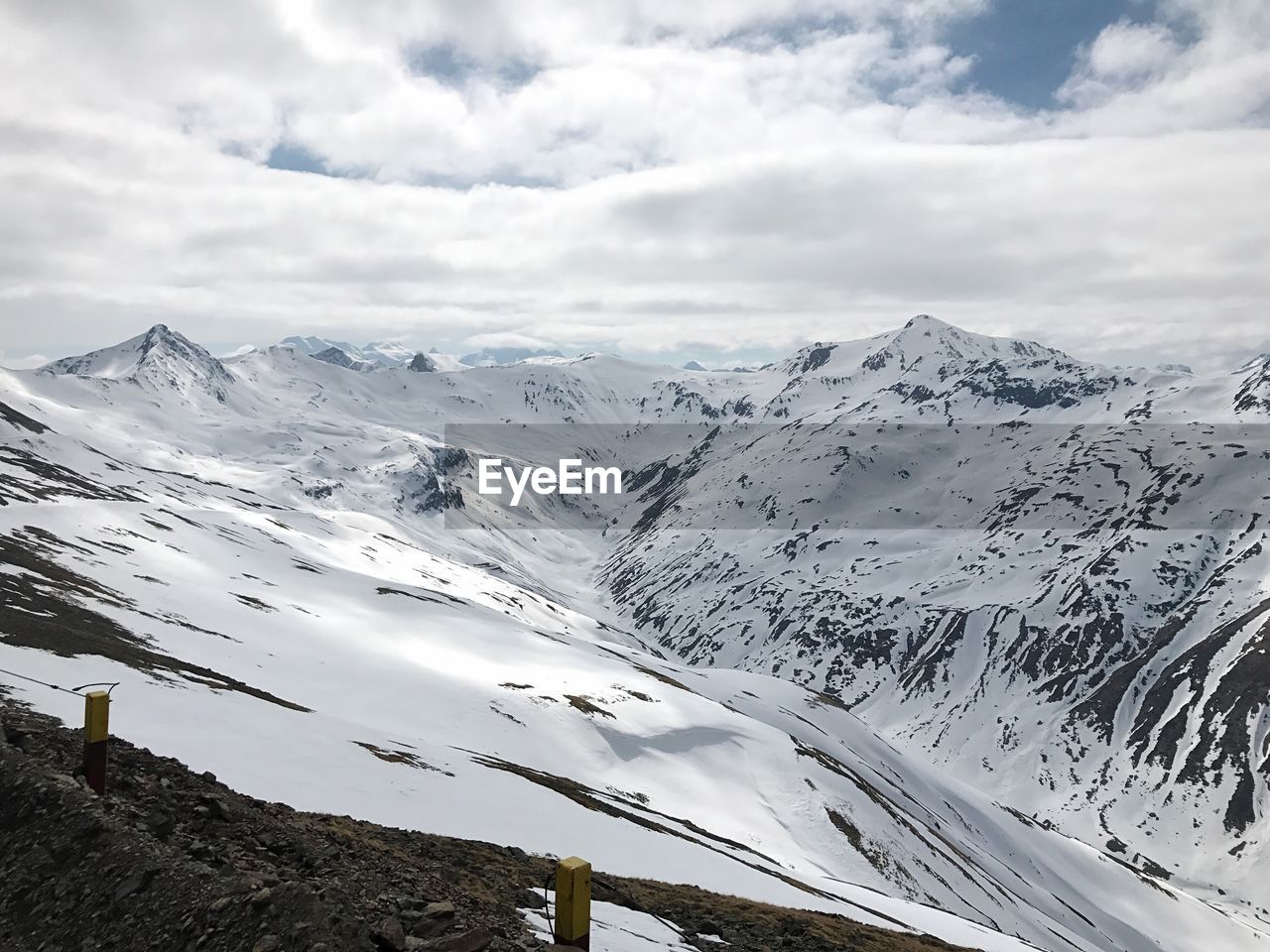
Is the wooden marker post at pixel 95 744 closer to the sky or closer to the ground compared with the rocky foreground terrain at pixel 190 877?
closer to the sky

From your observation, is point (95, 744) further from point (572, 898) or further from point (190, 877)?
point (572, 898)

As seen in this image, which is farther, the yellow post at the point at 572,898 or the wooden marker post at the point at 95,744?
the wooden marker post at the point at 95,744

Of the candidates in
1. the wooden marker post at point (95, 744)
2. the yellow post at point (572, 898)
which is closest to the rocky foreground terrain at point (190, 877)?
the wooden marker post at point (95, 744)

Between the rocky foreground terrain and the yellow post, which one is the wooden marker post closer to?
the rocky foreground terrain

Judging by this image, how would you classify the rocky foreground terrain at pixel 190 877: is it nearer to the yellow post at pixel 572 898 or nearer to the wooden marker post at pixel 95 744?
the wooden marker post at pixel 95 744

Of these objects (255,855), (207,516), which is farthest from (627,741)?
(207,516)

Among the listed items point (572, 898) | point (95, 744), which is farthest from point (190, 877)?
point (572, 898)
